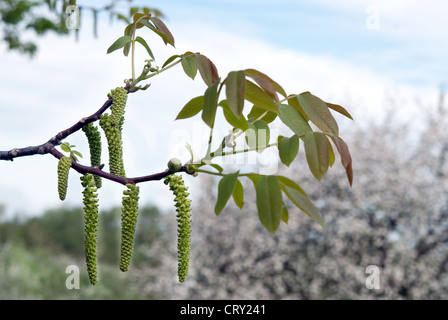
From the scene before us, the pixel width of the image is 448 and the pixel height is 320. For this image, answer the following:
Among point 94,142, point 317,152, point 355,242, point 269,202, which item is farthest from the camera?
point 355,242

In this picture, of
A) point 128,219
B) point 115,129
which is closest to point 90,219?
point 128,219

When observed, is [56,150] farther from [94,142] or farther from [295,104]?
[295,104]

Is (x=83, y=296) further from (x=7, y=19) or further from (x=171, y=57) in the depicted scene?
(x=171, y=57)

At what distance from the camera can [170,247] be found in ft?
28.4

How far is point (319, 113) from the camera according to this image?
1.10m

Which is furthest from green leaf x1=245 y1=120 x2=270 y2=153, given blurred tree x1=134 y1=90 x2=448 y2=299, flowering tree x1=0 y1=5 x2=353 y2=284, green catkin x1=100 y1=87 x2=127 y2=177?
blurred tree x1=134 y1=90 x2=448 y2=299

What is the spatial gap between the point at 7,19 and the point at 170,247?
438 centimetres

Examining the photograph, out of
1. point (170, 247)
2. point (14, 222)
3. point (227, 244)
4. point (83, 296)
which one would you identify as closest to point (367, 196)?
point (227, 244)

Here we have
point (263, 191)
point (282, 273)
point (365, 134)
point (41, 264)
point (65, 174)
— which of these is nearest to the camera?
point (263, 191)

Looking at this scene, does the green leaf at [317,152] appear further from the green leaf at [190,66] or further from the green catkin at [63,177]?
the green catkin at [63,177]

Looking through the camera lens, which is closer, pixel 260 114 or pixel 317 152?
pixel 317 152

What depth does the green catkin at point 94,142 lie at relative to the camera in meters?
1.27

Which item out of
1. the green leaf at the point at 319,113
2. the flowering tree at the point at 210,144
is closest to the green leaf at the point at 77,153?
the flowering tree at the point at 210,144

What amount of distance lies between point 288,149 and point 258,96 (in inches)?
5.3
